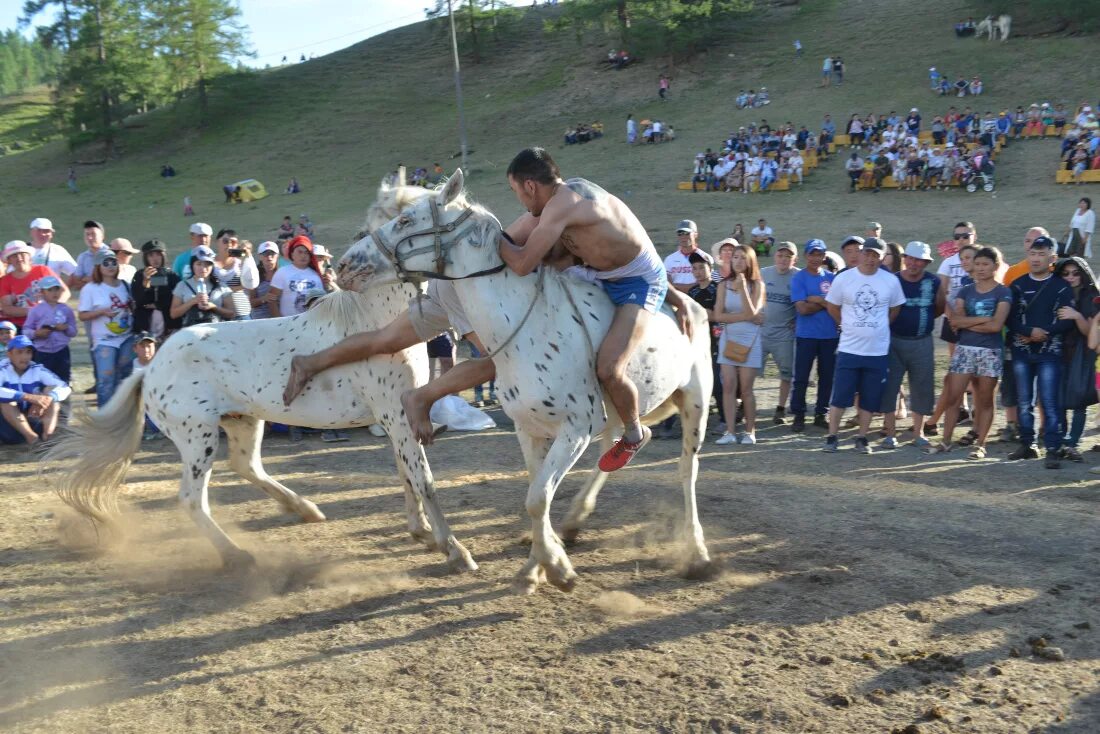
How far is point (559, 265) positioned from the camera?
5566 mm

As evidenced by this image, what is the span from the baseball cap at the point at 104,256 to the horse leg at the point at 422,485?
5.60 metres

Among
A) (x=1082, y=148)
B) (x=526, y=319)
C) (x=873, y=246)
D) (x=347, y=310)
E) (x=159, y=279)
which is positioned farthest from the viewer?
(x=1082, y=148)

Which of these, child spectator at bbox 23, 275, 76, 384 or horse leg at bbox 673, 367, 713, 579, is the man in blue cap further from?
child spectator at bbox 23, 275, 76, 384

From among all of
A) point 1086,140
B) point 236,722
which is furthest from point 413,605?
point 1086,140

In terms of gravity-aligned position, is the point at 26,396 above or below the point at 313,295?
below

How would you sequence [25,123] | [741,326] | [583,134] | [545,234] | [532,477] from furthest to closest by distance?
[25,123] < [583,134] < [741,326] < [532,477] < [545,234]

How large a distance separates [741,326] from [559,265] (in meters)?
4.78

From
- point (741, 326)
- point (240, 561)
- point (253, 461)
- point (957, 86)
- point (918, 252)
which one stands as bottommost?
point (240, 561)

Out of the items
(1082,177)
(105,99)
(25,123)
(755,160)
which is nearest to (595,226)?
(1082,177)

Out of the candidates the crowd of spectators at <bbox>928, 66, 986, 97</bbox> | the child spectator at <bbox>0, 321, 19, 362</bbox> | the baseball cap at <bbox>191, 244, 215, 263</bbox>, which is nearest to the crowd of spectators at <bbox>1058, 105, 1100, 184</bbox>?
the crowd of spectators at <bbox>928, 66, 986, 97</bbox>

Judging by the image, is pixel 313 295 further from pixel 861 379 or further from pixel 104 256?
pixel 861 379

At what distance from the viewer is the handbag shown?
978 centimetres

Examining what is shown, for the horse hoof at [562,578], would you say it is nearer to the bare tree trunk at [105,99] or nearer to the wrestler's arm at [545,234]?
the wrestler's arm at [545,234]

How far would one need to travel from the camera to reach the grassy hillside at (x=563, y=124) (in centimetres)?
2991
